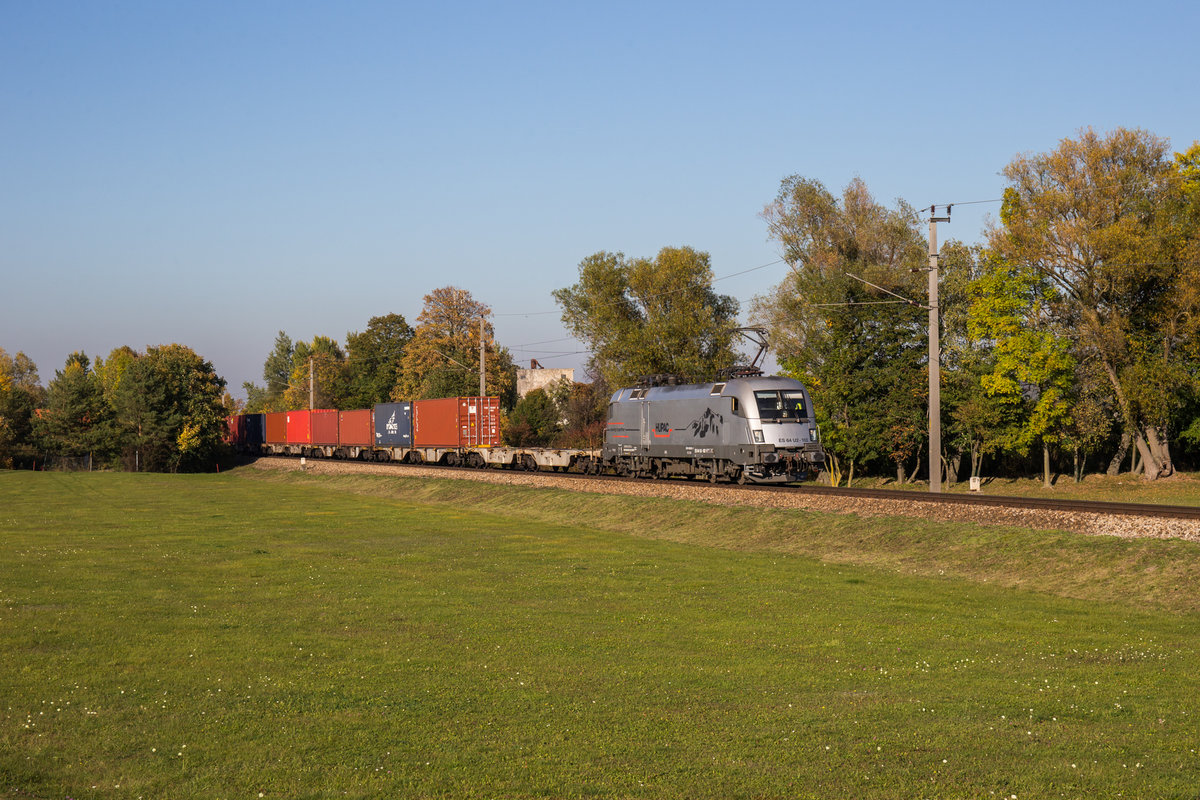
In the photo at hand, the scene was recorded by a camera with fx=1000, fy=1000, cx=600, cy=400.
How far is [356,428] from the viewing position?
74188 mm

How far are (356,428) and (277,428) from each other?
62.1 ft

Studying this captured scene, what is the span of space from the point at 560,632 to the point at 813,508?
1618 centimetres

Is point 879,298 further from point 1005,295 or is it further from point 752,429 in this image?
point 752,429

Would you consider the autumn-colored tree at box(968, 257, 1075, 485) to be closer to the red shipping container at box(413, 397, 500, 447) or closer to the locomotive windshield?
the locomotive windshield

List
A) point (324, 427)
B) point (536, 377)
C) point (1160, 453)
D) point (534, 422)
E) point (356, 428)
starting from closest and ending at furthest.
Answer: point (1160, 453)
point (356, 428)
point (324, 427)
point (534, 422)
point (536, 377)

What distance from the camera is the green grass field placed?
9172 mm

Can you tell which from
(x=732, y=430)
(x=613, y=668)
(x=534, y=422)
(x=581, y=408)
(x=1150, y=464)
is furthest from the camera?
(x=534, y=422)

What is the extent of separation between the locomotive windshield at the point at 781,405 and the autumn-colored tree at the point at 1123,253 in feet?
64.7

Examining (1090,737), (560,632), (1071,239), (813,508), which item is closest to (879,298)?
(1071,239)

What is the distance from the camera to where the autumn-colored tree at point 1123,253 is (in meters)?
46.6

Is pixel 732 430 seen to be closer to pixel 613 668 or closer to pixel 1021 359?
pixel 1021 359

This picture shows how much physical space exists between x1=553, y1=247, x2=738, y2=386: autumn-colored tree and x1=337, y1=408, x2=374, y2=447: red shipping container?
1768 cm

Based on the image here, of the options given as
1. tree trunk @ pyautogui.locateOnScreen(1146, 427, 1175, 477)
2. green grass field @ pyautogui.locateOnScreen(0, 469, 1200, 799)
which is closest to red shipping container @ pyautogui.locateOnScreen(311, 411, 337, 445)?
green grass field @ pyautogui.locateOnScreen(0, 469, 1200, 799)

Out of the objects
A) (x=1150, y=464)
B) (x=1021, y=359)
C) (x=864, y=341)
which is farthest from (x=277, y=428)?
(x=1150, y=464)
